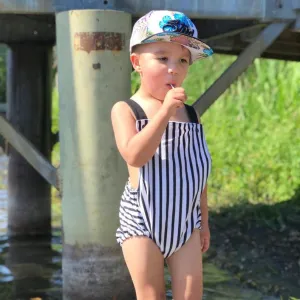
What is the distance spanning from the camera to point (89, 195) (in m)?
5.35

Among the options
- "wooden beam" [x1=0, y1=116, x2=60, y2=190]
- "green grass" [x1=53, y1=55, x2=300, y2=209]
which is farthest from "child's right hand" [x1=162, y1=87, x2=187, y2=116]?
"green grass" [x1=53, y1=55, x2=300, y2=209]

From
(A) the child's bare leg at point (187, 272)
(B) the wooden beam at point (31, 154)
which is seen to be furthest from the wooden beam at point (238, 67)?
(A) the child's bare leg at point (187, 272)

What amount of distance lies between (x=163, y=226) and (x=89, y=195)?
1.89 meters

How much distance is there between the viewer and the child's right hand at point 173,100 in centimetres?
334

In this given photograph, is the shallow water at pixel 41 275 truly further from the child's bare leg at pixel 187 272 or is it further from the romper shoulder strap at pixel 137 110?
the romper shoulder strap at pixel 137 110

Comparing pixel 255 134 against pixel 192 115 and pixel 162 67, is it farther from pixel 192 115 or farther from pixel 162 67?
pixel 162 67

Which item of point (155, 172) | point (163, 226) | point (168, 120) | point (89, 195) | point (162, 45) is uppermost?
point (162, 45)

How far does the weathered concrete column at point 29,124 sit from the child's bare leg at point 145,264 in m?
5.02

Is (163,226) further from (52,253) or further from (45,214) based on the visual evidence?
(45,214)

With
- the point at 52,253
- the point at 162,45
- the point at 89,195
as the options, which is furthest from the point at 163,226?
the point at 52,253

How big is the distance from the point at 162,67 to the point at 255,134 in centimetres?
947

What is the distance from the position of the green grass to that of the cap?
6684 millimetres

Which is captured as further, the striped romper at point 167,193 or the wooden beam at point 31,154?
the wooden beam at point 31,154

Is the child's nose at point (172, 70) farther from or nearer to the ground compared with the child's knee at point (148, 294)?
farther from the ground
